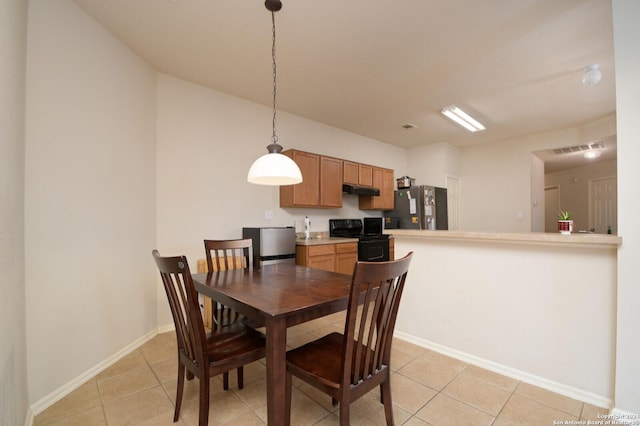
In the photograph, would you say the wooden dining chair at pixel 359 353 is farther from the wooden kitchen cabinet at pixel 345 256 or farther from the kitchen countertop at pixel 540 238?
the wooden kitchen cabinet at pixel 345 256

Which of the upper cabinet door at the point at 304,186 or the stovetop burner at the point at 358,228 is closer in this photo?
the upper cabinet door at the point at 304,186

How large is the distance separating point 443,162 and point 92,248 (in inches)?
217

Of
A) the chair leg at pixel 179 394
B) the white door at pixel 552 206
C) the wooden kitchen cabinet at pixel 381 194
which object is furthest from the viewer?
the white door at pixel 552 206

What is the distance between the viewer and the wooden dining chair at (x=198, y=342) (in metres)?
1.33

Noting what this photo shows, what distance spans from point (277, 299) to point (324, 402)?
2.87ft

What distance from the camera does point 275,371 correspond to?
46.6 inches

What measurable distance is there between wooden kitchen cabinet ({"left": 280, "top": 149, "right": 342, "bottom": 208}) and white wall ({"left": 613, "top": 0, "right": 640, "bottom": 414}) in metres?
2.94

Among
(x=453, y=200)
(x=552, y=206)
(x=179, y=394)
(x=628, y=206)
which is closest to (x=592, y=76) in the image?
(x=628, y=206)

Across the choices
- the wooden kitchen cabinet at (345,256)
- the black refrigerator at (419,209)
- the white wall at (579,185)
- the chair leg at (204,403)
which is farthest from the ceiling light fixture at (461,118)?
the chair leg at (204,403)

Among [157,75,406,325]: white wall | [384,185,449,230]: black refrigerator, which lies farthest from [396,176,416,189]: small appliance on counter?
[157,75,406,325]: white wall

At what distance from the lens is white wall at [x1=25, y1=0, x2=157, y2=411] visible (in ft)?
5.70

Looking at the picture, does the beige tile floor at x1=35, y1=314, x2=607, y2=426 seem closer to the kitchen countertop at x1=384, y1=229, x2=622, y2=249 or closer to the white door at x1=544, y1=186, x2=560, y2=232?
the kitchen countertop at x1=384, y1=229, x2=622, y2=249

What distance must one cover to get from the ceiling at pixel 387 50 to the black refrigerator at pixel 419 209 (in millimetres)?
1591

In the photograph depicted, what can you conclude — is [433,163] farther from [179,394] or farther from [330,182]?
[179,394]
